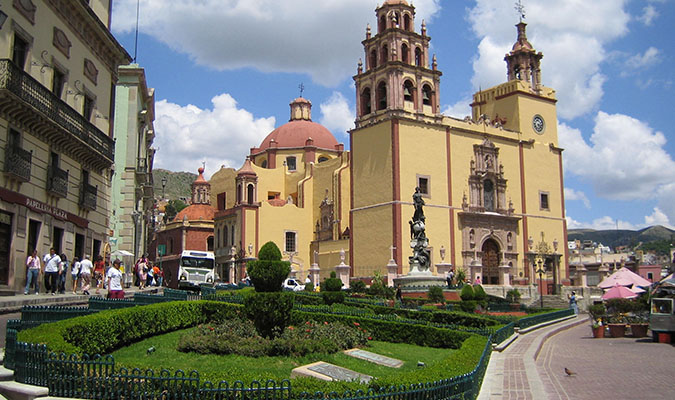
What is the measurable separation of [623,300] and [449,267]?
17477 mm

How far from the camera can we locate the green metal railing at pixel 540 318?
22.9m

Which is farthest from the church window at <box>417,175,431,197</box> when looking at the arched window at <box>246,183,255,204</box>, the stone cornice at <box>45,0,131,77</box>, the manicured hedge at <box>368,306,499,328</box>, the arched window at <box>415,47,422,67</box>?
the manicured hedge at <box>368,306,499,328</box>

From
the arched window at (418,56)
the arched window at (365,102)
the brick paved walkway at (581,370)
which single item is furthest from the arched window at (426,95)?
the brick paved walkway at (581,370)

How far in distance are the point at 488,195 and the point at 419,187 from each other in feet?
26.2

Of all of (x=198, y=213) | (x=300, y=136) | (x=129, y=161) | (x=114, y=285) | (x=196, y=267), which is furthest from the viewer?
(x=300, y=136)

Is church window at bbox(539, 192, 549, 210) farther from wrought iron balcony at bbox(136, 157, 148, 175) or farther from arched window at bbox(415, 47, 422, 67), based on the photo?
wrought iron balcony at bbox(136, 157, 148, 175)

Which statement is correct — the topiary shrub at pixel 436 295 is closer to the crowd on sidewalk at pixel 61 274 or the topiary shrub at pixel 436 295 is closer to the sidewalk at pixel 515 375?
the sidewalk at pixel 515 375

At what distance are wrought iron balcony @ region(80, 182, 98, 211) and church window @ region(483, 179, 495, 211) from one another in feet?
105

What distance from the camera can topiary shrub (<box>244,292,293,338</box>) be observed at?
13.6 metres

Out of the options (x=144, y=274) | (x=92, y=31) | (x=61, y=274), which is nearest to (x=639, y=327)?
(x=61, y=274)

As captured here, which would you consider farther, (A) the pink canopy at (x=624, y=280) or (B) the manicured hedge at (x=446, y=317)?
(A) the pink canopy at (x=624, y=280)

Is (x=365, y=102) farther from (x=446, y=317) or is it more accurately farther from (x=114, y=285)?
(x=114, y=285)

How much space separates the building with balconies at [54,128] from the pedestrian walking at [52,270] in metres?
0.64

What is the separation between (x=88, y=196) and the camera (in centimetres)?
2309
